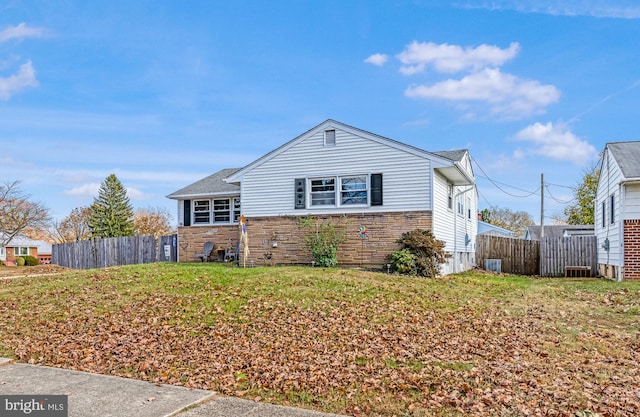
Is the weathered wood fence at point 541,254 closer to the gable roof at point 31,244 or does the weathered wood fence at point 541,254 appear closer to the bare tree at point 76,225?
the bare tree at point 76,225

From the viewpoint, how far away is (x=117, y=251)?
2580 centimetres

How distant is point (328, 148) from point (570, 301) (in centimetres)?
932

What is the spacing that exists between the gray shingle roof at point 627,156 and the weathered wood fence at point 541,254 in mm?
4840

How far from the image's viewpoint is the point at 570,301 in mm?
11633

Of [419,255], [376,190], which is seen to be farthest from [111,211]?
[419,255]

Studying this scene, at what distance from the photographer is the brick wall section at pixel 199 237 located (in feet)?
71.3

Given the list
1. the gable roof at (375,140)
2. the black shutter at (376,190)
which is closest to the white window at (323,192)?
the black shutter at (376,190)

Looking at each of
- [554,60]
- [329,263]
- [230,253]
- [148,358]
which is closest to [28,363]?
[148,358]

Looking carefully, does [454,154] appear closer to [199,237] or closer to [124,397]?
[199,237]

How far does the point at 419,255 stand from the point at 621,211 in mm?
6584

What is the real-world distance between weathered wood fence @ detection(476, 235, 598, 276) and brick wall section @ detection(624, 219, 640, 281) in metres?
5.17

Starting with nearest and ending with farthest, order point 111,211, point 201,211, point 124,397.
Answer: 1. point 124,397
2. point 201,211
3. point 111,211

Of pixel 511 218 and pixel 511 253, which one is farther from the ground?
pixel 511 218

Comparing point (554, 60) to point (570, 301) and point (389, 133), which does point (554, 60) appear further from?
point (570, 301)
